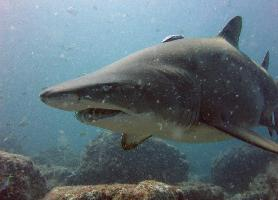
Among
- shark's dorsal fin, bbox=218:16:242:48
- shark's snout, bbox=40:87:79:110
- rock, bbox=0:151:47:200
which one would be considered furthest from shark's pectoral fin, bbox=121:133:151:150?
shark's dorsal fin, bbox=218:16:242:48

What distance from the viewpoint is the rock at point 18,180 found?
582 centimetres

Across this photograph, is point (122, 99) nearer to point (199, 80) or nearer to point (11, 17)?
point (199, 80)

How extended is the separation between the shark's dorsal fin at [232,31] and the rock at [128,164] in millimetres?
5994

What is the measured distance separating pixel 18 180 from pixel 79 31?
176572 mm

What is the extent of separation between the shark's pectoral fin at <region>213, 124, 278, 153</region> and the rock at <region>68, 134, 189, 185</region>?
6.75 meters

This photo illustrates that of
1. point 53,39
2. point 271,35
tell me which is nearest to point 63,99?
point 271,35

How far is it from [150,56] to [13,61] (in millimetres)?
197451

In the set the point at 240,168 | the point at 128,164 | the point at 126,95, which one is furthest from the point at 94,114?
the point at 240,168

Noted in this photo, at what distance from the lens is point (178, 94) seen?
175 inches

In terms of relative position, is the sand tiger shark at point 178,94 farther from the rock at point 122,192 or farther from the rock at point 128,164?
the rock at point 128,164

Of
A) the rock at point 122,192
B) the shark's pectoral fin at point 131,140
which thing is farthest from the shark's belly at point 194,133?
the rock at point 122,192

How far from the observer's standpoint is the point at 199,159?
36531 millimetres

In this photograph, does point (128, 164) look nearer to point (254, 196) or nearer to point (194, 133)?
point (254, 196)

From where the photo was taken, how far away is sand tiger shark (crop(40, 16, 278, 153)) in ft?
11.5
